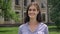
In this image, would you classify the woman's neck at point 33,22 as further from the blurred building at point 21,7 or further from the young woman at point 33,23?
the blurred building at point 21,7

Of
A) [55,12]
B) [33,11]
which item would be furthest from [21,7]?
[33,11]

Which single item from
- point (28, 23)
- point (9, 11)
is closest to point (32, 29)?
point (28, 23)

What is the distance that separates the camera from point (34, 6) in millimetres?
3963

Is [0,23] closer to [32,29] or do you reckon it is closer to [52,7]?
[52,7]

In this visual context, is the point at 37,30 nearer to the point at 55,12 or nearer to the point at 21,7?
the point at 55,12

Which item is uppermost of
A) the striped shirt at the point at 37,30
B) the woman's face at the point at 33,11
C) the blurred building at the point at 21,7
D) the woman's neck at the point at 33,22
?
the woman's face at the point at 33,11

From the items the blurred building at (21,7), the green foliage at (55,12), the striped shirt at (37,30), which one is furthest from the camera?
the blurred building at (21,7)

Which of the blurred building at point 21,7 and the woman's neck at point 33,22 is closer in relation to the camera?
the woman's neck at point 33,22

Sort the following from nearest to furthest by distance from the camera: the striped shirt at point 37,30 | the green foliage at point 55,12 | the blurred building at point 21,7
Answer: the striped shirt at point 37,30 → the green foliage at point 55,12 → the blurred building at point 21,7

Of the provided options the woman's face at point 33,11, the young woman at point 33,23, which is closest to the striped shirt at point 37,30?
the young woman at point 33,23

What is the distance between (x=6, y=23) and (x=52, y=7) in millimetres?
16184

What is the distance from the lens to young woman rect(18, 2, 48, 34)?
12.9ft

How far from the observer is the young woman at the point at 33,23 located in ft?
12.9

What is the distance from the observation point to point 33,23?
13.0ft
